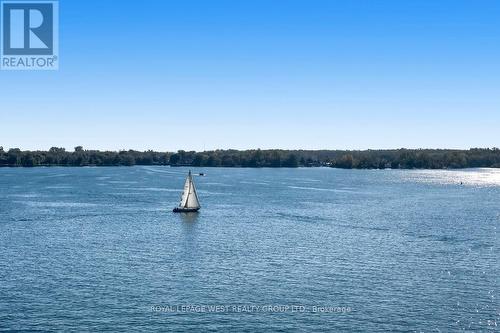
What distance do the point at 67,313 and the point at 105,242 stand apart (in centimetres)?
4065

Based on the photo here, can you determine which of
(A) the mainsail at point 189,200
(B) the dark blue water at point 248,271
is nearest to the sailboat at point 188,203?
(A) the mainsail at point 189,200

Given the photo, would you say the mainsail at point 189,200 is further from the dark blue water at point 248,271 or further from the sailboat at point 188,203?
the dark blue water at point 248,271

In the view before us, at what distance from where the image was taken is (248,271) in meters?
83.1

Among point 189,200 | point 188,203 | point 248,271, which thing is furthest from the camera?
point 189,200

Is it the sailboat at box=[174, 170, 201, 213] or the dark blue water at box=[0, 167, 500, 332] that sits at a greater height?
the sailboat at box=[174, 170, 201, 213]

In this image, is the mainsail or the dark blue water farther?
the mainsail

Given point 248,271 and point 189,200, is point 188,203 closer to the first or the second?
point 189,200

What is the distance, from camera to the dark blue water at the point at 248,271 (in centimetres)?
6419

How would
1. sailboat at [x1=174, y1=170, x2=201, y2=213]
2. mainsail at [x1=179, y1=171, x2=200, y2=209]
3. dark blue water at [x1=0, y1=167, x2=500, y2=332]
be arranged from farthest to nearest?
1. mainsail at [x1=179, y1=171, x2=200, y2=209]
2. sailboat at [x1=174, y1=170, x2=201, y2=213]
3. dark blue water at [x1=0, y1=167, x2=500, y2=332]

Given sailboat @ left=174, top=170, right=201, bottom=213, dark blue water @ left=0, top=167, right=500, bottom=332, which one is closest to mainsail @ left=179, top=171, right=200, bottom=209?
sailboat @ left=174, top=170, right=201, bottom=213

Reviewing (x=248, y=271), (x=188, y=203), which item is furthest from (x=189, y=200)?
(x=248, y=271)

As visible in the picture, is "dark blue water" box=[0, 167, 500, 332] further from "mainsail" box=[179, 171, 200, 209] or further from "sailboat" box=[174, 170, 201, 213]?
"mainsail" box=[179, 171, 200, 209]

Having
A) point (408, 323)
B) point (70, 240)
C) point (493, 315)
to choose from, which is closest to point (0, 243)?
point (70, 240)

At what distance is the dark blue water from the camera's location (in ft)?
211
